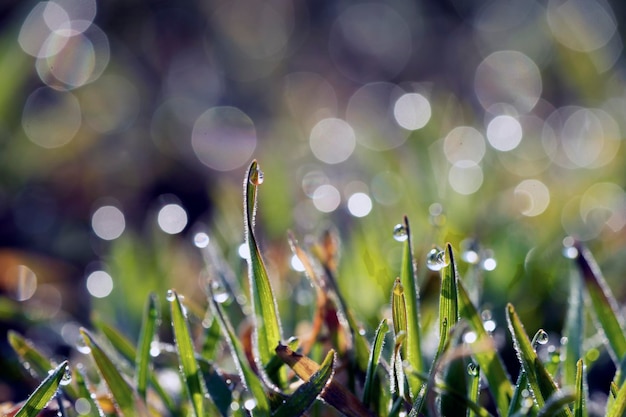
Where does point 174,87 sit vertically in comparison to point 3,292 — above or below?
above

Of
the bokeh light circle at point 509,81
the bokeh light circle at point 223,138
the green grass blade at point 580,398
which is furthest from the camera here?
the bokeh light circle at point 509,81

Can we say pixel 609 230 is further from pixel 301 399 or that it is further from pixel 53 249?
pixel 53 249

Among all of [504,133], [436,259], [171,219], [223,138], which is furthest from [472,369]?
[223,138]

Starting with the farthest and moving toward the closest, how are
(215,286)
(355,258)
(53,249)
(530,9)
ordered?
(530,9), (53,249), (355,258), (215,286)

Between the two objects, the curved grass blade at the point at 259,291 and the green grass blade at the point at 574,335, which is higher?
the curved grass blade at the point at 259,291

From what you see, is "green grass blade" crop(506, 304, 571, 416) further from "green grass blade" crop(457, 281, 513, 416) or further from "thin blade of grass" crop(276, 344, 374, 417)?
"thin blade of grass" crop(276, 344, 374, 417)

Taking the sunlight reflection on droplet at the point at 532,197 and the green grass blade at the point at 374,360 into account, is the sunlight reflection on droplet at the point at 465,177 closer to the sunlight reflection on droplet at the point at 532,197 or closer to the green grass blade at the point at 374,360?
the sunlight reflection on droplet at the point at 532,197

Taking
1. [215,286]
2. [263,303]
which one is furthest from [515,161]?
[263,303]

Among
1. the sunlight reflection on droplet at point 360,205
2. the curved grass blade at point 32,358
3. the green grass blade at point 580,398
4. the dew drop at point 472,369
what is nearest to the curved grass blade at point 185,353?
the curved grass blade at point 32,358
